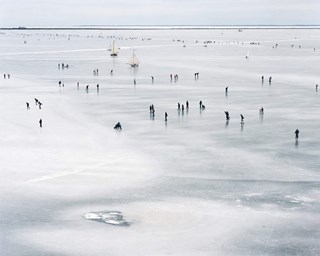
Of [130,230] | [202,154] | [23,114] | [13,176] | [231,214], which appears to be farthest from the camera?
[23,114]

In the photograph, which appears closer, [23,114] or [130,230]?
[130,230]

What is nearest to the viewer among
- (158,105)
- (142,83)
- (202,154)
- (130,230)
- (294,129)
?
(130,230)

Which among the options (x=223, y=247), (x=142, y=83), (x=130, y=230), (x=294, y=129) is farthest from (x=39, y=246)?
(x=142, y=83)

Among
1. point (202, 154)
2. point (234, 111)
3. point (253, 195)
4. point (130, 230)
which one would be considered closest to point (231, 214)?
point (253, 195)

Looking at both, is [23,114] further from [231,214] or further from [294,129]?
[231,214]

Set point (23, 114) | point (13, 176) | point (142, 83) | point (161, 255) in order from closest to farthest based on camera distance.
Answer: point (161, 255)
point (13, 176)
point (23, 114)
point (142, 83)

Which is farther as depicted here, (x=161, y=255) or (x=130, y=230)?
(x=130, y=230)

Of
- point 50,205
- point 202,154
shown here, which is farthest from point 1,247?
point 202,154

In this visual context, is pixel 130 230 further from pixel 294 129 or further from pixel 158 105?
pixel 158 105

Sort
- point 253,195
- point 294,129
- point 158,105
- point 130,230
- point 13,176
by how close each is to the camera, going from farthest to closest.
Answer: point 158,105, point 294,129, point 13,176, point 253,195, point 130,230
